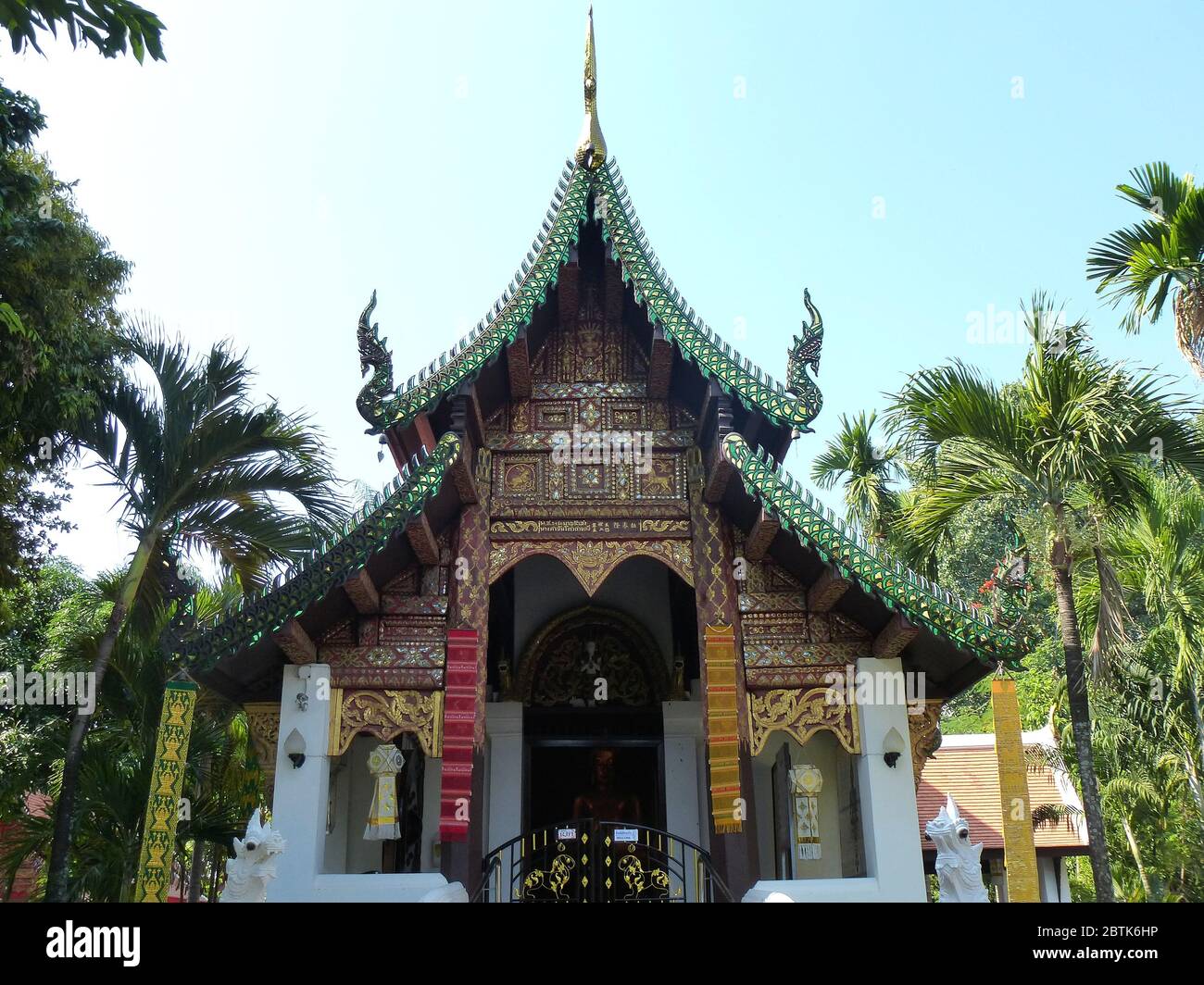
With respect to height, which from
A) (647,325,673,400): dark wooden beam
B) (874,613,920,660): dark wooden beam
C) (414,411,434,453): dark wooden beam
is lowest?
(874,613,920,660): dark wooden beam

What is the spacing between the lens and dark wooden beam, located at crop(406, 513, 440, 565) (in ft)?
28.1

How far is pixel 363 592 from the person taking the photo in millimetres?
8586

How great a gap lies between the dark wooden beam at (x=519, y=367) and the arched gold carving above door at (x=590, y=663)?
3.00m

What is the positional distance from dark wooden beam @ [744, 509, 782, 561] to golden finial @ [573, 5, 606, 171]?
3.91m

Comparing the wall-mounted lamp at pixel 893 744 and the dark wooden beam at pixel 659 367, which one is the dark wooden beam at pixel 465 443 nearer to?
the dark wooden beam at pixel 659 367

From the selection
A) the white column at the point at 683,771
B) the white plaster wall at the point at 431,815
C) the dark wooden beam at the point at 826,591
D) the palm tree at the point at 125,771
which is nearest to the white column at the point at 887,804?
the dark wooden beam at the point at 826,591

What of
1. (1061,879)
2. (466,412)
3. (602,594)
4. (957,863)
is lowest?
(957,863)

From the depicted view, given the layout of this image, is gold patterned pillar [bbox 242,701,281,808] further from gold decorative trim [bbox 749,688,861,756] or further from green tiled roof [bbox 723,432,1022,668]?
green tiled roof [bbox 723,432,1022,668]

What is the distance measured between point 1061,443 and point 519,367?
17.6ft

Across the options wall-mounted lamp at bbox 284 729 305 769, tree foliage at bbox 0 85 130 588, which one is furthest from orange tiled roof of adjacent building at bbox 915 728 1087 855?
tree foliage at bbox 0 85 130 588

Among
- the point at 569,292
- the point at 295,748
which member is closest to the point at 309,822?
the point at 295,748

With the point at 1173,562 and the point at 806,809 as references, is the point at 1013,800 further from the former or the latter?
the point at 1173,562

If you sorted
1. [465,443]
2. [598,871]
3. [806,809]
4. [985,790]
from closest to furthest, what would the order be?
[598,871], [465,443], [806,809], [985,790]

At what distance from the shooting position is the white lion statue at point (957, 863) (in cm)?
718
